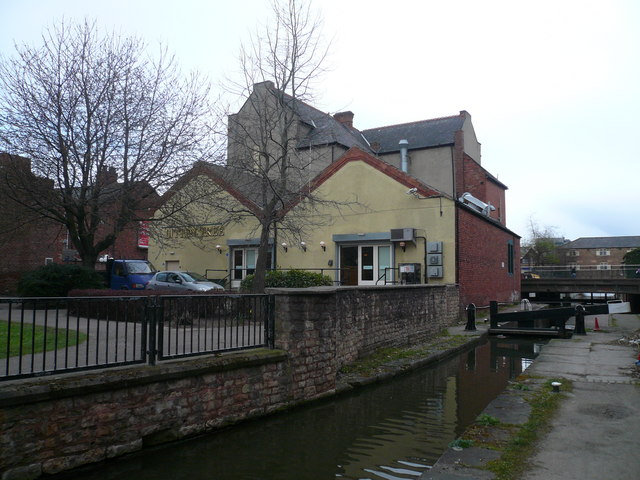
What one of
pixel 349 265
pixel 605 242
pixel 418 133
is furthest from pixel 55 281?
pixel 605 242

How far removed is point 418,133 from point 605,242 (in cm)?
7610

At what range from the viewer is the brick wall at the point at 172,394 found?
4719 millimetres

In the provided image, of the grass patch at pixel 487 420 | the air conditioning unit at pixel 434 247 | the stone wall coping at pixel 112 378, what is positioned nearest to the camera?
the stone wall coping at pixel 112 378

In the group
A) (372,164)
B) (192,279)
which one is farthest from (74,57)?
(372,164)

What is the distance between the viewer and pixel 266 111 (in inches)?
562

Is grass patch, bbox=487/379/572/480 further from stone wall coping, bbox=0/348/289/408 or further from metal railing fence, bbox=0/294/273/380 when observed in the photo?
metal railing fence, bbox=0/294/273/380

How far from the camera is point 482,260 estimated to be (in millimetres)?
21344

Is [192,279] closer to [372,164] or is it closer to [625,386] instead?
[372,164]

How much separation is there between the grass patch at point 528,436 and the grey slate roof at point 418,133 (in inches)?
887

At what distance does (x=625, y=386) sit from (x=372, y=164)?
13807 millimetres

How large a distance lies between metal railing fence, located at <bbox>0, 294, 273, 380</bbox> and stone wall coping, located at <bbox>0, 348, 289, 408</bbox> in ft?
0.42

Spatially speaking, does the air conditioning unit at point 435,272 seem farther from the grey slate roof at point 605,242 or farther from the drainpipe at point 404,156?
the grey slate roof at point 605,242

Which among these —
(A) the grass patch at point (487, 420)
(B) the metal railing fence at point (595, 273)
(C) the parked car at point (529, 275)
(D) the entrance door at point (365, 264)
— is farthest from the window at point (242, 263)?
(B) the metal railing fence at point (595, 273)

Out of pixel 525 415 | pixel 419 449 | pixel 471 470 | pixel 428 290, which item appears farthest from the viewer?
pixel 428 290
